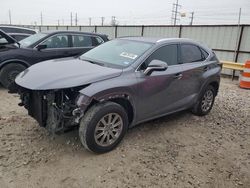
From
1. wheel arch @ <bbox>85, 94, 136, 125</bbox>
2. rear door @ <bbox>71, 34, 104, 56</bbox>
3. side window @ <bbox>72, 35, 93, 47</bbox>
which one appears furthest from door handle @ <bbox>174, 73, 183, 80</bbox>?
side window @ <bbox>72, 35, 93, 47</bbox>

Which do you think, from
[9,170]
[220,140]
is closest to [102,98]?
[9,170]

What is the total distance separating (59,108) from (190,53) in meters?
2.85

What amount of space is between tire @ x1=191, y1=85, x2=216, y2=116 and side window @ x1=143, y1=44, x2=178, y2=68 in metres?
1.17

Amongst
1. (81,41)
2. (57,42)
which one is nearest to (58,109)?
(57,42)

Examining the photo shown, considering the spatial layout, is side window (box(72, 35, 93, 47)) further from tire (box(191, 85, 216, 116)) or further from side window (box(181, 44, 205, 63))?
tire (box(191, 85, 216, 116))

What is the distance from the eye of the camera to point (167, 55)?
14.3 feet

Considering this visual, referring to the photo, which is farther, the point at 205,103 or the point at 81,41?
the point at 81,41

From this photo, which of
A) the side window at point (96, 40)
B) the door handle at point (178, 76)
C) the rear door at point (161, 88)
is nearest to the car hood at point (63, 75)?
the rear door at point (161, 88)

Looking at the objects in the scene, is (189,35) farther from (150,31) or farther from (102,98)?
(102,98)

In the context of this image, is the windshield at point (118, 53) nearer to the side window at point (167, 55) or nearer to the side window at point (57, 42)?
the side window at point (167, 55)

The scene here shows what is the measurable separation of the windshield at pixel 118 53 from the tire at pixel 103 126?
0.77 m

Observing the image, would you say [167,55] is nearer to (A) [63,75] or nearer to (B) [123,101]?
(B) [123,101]

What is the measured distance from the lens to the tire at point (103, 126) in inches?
129

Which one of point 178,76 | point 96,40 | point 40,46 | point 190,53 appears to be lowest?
point 178,76
